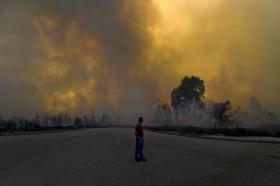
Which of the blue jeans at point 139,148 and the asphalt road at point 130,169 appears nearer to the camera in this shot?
the asphalt road at point 130,169

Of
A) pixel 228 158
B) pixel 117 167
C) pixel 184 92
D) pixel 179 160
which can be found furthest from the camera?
pixel 184 92

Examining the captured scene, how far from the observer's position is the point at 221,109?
393 feet

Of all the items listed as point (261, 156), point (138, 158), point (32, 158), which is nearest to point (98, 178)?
point (138, 158)

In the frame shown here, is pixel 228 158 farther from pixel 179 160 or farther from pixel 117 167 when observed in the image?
pixel 117 167

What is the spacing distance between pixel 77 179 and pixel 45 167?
3.92 m

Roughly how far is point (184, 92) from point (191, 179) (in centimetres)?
10088

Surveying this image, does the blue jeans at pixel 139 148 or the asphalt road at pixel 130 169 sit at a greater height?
the blue jeans at pixel 139 148

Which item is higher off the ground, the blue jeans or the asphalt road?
the blue jeans

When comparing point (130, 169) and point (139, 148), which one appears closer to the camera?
point (130, 169)

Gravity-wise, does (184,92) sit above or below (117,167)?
above

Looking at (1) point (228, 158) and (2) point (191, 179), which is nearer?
(2) point (191, 179)

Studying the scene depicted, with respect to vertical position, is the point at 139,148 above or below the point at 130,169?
above

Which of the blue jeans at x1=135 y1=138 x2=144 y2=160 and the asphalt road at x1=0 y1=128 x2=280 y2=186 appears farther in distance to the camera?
the blue jeans at x1=135 y1=138 x2=144 y2=160

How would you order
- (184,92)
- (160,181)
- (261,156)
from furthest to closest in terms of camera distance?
(184,92), (261,156), (160,181)
